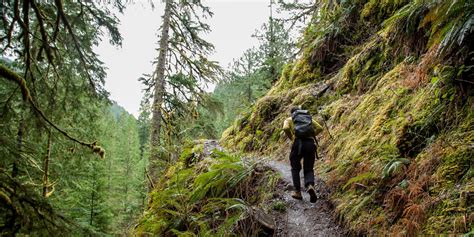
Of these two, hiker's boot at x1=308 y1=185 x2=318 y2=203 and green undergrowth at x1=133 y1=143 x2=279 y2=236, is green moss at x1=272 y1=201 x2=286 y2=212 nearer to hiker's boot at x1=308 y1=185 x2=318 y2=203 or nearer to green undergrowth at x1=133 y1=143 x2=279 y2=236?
green undergrowth at x1=133 y1=143 x2=279 y2=236

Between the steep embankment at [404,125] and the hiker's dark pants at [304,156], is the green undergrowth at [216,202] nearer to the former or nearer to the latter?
the hiker's dark pants at [304,156]

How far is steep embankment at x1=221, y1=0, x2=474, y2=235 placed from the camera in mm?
3484

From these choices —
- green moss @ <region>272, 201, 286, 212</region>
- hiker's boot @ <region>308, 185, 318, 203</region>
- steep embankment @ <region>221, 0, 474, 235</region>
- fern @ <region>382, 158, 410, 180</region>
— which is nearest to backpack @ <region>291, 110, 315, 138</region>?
steep embankment @ <region>221, 0, 474, 235</region>

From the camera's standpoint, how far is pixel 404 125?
15.8ft

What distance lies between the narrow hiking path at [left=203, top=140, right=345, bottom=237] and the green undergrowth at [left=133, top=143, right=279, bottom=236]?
310 mm

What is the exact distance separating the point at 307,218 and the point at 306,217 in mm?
30

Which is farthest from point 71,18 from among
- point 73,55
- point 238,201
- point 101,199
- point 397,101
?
point 101,199

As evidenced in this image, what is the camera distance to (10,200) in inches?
101

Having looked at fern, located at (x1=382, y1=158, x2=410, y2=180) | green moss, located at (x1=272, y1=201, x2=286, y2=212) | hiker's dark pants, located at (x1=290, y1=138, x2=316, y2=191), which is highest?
hiker's dark pants, located at (x1=290, y1=138, x2=316, y2=191)

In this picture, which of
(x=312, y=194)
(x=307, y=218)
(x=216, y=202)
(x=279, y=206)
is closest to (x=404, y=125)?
(x=312, y=194)

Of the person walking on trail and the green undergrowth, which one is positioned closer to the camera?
the green undergrowth

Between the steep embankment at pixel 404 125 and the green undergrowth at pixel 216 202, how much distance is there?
3.97 ft

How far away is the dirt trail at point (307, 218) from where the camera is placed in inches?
185

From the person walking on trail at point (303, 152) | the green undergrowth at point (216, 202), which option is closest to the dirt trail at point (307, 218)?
the person walking on trail at point (303, 152)
